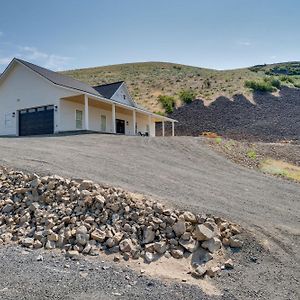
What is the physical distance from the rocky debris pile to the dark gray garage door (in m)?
16.1

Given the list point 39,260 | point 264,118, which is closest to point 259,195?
point 39,260

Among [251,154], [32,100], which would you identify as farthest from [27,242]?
[32,100]

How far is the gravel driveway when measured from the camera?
5777 millimetres

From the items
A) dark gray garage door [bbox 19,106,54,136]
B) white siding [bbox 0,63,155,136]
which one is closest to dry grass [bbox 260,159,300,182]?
A: white siding [bbox 0,63,155,136]

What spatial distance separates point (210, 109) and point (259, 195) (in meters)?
32.0

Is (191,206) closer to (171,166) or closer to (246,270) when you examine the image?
(246,270)

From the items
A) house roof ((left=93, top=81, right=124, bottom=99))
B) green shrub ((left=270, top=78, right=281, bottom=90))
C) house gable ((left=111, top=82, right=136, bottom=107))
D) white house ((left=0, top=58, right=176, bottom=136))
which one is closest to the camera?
white house ((left=0, top=58, right=176, bottom=136))

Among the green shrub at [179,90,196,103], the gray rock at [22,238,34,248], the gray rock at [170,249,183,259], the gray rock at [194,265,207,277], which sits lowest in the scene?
the gray rock at [194,265,207,277]

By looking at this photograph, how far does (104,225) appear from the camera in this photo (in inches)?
268

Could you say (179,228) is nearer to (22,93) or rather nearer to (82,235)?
(82,235)

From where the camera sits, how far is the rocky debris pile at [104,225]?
6.29 meters

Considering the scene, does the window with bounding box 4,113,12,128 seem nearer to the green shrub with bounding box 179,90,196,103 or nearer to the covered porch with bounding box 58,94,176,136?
the covered porch with bounding box 58,94,176,136

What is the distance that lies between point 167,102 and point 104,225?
37.2 metres

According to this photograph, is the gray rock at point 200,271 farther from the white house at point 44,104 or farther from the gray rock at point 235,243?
the white house at point 44,104
